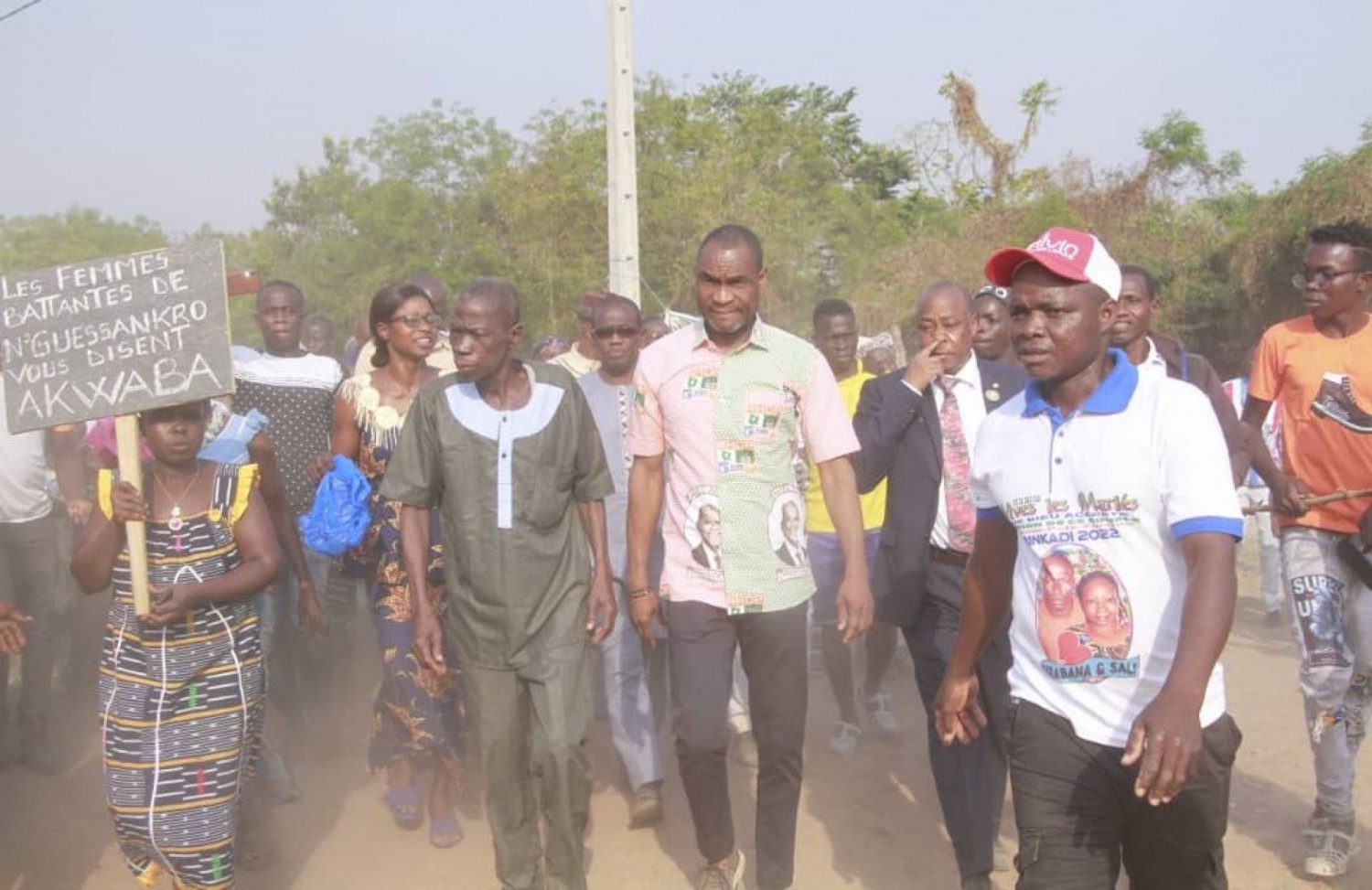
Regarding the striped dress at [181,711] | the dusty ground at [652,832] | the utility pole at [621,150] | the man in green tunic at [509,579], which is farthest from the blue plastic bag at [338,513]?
the utility pole at [621,150]

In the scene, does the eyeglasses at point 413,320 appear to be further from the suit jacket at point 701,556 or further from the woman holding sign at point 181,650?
the suit jacket at point 701,556

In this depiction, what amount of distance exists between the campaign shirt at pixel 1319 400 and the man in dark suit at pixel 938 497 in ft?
3.73

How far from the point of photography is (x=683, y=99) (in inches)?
886

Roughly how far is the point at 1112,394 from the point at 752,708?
2.00 meters

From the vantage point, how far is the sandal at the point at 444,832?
5.41 m

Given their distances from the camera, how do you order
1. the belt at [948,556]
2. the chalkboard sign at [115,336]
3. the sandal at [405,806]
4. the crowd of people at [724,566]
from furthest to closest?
the sandal at [405,806], the belt at [948,556], the chalkboard sign at [115,336], the crowd of people at [724,566]

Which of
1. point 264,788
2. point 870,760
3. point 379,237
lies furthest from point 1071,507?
point 379,237

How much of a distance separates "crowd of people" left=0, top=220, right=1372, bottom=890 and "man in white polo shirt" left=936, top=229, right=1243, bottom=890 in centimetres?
1

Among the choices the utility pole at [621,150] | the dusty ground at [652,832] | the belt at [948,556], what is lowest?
the dusty ground at [652,832]

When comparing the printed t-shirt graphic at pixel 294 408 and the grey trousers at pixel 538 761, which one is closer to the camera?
the grey trousers at pixel 538 761

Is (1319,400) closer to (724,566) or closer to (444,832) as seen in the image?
(724,566)

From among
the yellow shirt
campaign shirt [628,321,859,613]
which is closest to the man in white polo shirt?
campaign shirt [628,321,859,613]

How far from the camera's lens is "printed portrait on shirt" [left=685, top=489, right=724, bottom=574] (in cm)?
446

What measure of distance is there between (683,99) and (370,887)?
62.8ft
